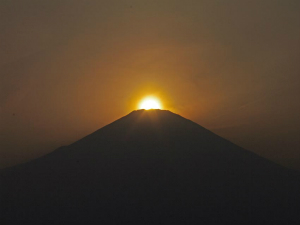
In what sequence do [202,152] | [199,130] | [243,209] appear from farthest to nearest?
1. [199,130]
2. [202,152]
3. [243,209]

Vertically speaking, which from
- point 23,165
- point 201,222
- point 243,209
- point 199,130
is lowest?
point 201,222

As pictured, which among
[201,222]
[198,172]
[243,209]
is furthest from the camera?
[198,172]

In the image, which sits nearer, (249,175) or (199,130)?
(249,175)

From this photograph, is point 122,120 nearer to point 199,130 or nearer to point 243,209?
point 199,130

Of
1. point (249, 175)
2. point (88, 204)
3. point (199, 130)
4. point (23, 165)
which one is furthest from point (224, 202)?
point (23, 165)

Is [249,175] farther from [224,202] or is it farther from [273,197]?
[224,202]

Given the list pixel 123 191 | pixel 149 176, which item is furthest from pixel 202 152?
pixel 123 191

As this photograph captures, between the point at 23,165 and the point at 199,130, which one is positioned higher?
the point at 199,130
